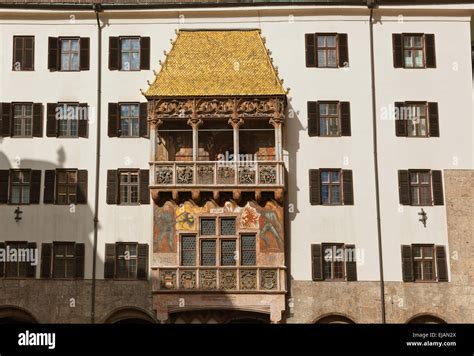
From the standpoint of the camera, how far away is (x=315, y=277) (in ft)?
136

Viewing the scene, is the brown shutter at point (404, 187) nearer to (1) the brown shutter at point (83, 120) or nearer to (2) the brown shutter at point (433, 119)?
(2) the brown shutter at point (433, 119)

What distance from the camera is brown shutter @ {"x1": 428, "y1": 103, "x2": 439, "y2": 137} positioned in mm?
42812

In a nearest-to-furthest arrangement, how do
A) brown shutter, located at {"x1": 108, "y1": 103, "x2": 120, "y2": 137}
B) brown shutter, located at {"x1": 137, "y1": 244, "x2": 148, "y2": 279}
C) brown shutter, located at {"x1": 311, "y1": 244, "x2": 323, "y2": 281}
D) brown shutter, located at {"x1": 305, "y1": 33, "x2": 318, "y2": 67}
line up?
brown shutter, located at {"x1": 311, "y1": 244, "x2": 323, "y2": 281}, brown shutter, located at {"x1": 137, "y1": 244, "x2": 148, "y2": 279}, brown shutter, located at {"x1": 108, "y1": 103, "x2": 120, "y2": 137}, brown shutter, located at {"x1": 305, "y1": 33, "x2": 318, "y2": 67}

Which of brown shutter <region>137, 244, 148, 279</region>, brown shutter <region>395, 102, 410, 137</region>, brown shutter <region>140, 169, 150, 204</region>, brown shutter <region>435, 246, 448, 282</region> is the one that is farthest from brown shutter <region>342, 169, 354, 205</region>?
brown shutter <region>137, 244, 148, 279</region>

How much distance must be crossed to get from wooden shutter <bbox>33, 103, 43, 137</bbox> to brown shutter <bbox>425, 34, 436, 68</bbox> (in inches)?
779

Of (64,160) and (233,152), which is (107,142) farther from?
(233,152)

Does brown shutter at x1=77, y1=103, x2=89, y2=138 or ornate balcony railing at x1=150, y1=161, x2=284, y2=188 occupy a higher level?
brown shutter at x1=77, y1=103, x2=89, y2=138

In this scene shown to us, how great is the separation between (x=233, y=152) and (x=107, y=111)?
6.75m

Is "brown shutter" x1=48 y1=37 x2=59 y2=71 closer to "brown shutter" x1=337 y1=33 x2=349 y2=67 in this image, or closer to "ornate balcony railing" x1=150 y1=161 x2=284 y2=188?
"ornate balcony railing" x1=150 y1=161 x2=284 y2=188

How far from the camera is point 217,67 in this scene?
43156 millimetres

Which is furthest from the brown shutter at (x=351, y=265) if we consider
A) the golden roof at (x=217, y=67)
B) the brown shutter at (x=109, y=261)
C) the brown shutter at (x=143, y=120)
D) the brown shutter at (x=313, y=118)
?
the brown shutter at (x=143, y=120)

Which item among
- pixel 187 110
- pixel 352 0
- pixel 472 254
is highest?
pixel 352 0

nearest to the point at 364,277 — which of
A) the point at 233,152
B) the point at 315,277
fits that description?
the point at 315,277

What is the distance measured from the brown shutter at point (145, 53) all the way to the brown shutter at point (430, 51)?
560 inches
